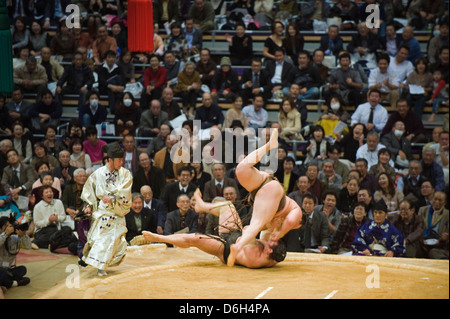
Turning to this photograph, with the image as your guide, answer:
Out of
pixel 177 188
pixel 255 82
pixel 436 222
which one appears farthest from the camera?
pixel 255 82

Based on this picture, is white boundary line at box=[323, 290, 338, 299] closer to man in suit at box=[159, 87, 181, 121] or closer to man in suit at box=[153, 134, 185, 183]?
man in suit at box=[153, 134, 185, 183]

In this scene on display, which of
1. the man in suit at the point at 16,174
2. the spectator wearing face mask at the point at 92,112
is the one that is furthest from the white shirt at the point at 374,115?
the man in suit at the point at 16,174

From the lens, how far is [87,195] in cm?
445

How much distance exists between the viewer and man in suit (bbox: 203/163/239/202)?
583 cm

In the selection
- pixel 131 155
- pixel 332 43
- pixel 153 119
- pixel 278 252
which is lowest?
pixel 278 252

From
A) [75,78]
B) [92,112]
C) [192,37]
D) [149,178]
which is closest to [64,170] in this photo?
[149,178]

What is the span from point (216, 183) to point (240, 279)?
176cm

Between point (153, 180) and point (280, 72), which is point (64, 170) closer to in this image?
point (153, 180)

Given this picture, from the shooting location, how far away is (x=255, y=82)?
7.19 m

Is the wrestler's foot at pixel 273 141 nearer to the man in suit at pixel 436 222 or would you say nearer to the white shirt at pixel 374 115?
the man in suit at pixel 436 222

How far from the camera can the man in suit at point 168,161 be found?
620 cm

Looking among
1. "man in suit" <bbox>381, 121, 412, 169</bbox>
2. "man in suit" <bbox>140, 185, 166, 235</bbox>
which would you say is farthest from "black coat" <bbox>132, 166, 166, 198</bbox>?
"man in suit" <bbox>381, 121, 412, 169</bbox>

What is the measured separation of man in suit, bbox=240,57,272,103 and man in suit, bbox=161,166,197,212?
156cm

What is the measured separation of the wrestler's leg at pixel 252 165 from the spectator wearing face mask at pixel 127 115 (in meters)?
2.81
